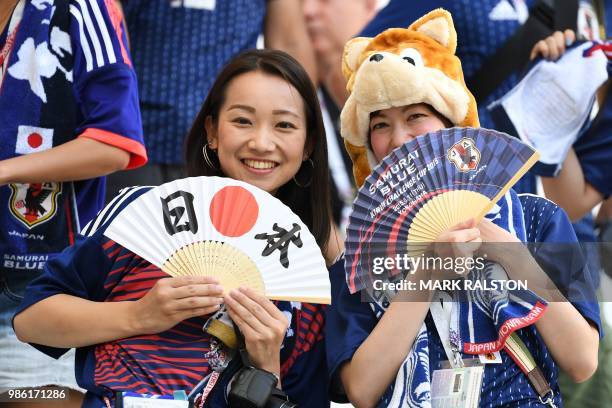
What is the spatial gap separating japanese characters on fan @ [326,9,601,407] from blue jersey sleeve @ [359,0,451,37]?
3.36 feet

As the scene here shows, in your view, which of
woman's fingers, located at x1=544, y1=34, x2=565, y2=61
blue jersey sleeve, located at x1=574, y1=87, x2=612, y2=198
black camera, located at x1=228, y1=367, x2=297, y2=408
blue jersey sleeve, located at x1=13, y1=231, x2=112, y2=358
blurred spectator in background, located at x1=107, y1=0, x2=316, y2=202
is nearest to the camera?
black camera, located at x1=228, y1=367, x2=297, y2=408

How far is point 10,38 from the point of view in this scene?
369cm

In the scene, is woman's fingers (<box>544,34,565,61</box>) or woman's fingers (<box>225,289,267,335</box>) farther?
woman's fingers (<box>544,34,565,61</box>)

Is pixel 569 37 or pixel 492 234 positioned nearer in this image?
pixel 492 234

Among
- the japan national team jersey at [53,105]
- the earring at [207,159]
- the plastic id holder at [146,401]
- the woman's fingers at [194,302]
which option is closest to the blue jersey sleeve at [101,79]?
the japan national team jersey at [53,105]

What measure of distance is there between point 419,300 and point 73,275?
3.16 feet

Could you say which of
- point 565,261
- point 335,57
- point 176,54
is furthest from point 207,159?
point 335,57

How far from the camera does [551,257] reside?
127 inches

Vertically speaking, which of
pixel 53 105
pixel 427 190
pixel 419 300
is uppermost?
pixel 53 105

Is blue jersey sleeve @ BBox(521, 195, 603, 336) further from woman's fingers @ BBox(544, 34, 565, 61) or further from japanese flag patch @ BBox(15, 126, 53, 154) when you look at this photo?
japanese flag patch @ BBox(15, 126, 53, 154)

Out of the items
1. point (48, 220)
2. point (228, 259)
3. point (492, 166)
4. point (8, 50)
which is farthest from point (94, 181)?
point (492, 166)

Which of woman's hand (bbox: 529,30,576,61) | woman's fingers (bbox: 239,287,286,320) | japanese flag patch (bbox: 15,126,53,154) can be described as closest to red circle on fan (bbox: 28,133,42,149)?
japanese flag patch (bbox: 15,126,53,154)

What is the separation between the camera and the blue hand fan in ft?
10.1

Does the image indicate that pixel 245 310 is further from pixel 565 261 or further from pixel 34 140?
pixel 34 140
